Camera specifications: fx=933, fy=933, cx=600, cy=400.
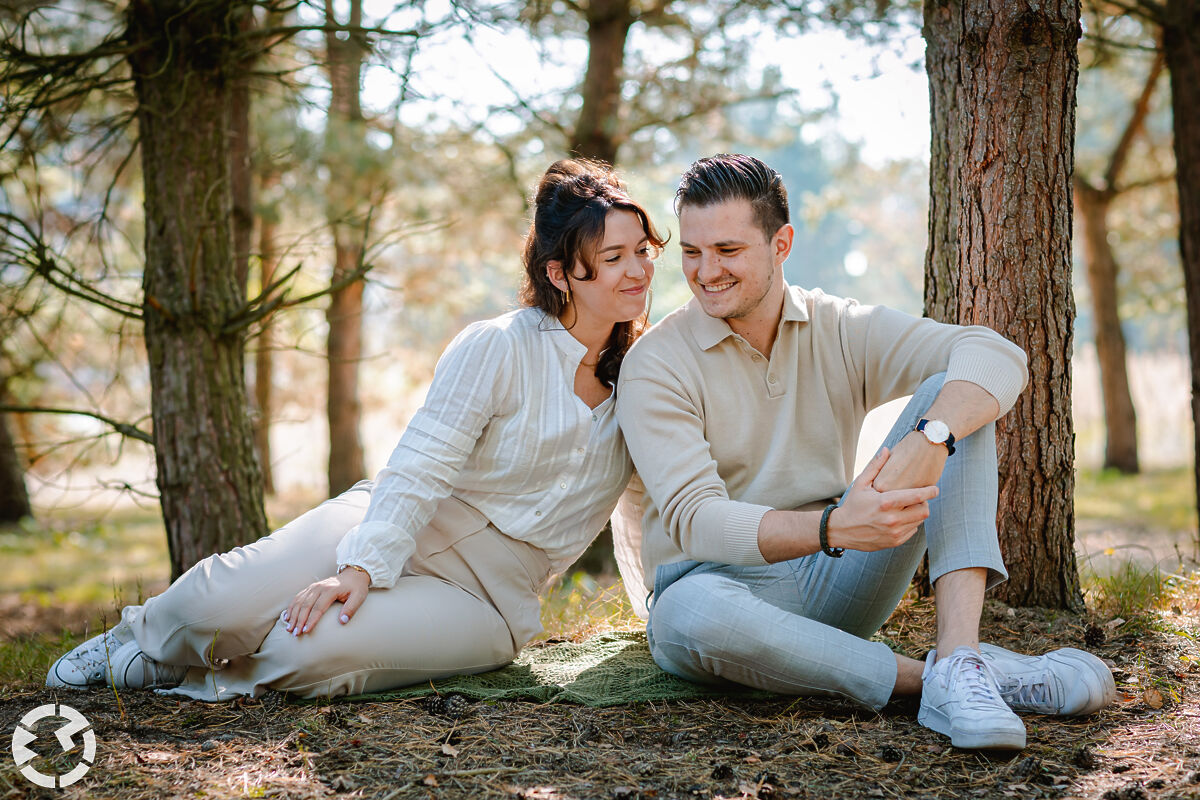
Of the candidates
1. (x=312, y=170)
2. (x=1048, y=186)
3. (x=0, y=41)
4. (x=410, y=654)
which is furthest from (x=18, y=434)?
(x=1048, y=186)

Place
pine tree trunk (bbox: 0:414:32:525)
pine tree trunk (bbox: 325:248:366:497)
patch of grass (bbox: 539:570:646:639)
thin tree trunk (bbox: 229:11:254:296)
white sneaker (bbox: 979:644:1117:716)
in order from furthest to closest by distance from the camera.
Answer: pine tree trunk (bbox: 0:414:32:525)
pine tree trunk (bbox: 325:248:366:497)
thin tree trunk (bbox: 229:11:254:296)
patch of grass (bbox: 539:570:646:639)
white sneaker (bbox: 979:644:1117:716)

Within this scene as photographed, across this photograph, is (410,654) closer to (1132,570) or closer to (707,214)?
(707,214)

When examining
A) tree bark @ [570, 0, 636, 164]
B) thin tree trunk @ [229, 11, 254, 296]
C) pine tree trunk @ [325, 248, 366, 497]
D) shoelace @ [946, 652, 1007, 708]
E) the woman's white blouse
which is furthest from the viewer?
pine tree trunk @ [325, 248, 366, 497]

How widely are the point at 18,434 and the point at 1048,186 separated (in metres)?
11.5

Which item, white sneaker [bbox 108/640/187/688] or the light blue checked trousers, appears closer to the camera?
the light blue checked trousers

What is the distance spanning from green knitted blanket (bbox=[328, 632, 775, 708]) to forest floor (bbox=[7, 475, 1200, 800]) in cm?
5

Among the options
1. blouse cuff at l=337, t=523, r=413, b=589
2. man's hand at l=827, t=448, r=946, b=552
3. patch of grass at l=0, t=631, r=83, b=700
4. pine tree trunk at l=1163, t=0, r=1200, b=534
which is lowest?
patch of grass at l=0, t=631, r=83, b=700

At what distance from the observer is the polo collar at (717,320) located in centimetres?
279

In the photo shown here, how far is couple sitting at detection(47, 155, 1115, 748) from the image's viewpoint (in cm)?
237

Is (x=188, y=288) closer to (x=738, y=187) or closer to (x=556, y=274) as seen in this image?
(x=556, y=274)

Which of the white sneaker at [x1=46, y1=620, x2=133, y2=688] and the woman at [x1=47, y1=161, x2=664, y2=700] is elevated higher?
the woman at [x1=47, y1=161, x2=664, y2=700]

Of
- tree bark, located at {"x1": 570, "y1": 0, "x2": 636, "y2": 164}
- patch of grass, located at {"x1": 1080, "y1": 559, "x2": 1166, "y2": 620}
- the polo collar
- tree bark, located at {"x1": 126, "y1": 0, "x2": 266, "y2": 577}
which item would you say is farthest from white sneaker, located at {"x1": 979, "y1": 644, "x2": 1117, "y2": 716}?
tree bark, located at {"x1": 570, "y1": 0, "x2": 636, "y2": 164}

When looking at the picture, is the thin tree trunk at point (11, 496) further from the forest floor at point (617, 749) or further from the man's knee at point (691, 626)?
the man's knee at point (691, 626)

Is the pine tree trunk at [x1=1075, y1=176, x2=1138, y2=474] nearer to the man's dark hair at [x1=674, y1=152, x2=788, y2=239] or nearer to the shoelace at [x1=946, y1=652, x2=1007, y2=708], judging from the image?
the man's dark hair at [x1=674, y1=152, x2=788, y2=239]
